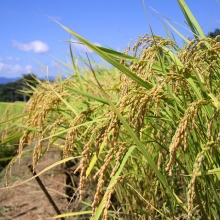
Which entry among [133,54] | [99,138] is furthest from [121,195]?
[99,138]

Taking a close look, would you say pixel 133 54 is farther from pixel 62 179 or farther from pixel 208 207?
pixel 62 179

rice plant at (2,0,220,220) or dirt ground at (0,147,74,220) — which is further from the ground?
rice plant at (2,0,220,220)

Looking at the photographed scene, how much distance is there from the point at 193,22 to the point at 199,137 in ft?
1.45

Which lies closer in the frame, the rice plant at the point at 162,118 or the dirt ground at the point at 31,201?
the rice plant at the point at 162,118

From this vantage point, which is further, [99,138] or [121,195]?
[121,195]

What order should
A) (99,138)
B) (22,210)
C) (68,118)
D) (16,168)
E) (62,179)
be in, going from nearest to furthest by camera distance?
(99,138) < (68,118) < (22,210) < (62,179) < (16,168)

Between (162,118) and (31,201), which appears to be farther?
(31,201)

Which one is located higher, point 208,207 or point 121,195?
point 208,207

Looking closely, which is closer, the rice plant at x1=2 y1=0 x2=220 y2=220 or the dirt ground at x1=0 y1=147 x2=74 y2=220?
the rice plant at x1=2 y1=0 x2=220 y2=220

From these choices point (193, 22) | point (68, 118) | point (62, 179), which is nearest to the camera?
point (193, 22)

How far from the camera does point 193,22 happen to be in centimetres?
135

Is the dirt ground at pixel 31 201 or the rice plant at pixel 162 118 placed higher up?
the rice plant at pixel 162 118

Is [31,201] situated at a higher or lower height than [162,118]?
lower

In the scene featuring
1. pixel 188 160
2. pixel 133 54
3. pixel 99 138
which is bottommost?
pixel 188 160
